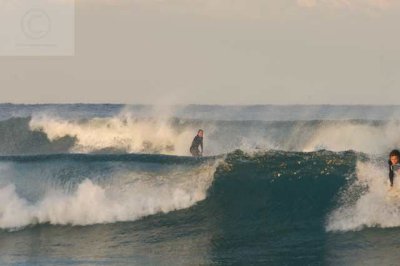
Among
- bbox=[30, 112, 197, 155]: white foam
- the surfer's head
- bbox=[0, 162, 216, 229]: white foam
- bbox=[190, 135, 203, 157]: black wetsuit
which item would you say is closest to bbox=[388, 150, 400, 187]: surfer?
the surfer's head

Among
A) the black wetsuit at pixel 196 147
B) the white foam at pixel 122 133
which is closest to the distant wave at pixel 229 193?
the black wetsuit at pixel 196 147

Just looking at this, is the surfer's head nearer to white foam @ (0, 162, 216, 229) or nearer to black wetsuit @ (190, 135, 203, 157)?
white foam @ (0, 162, 216, 229)

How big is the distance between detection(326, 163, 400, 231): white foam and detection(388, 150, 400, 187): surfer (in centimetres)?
32

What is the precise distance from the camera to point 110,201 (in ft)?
57.0

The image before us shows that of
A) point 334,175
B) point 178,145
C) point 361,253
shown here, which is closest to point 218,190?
point 334,175

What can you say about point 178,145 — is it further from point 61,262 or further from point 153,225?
point 61,262

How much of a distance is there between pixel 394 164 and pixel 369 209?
159 cm

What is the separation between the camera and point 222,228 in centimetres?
1576

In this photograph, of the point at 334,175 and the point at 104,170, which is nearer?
the point at 334,175

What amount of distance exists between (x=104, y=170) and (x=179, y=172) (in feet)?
7.65

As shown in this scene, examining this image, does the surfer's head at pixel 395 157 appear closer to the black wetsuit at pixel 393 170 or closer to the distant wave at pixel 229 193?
the black wetsuit at pixel 393 170

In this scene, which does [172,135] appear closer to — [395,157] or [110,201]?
[110,201]

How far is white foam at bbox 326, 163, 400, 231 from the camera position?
15.0 meters

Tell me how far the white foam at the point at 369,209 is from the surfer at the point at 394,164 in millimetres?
316
